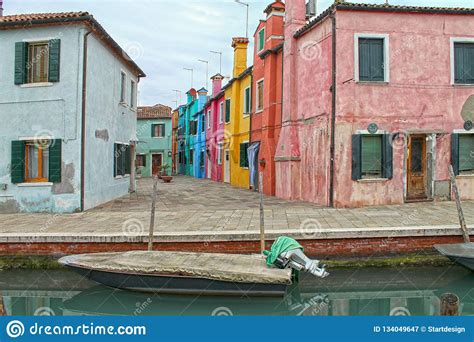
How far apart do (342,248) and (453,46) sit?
793 centimetres

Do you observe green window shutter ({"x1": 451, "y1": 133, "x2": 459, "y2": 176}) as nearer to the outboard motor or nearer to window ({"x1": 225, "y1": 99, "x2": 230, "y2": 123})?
the outboard motor

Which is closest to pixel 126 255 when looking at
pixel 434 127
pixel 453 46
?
pixel 434 127

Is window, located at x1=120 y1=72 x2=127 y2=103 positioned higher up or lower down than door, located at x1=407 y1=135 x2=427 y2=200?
higher up

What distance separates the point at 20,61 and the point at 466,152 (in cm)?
1332

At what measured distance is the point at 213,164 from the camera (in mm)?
27828

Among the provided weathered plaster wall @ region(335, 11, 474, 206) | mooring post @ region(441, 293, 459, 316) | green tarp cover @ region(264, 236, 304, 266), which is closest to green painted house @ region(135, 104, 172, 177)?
weathered plaster wall @ region(335, 11, 474, 206)

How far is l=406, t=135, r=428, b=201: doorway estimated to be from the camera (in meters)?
12.5

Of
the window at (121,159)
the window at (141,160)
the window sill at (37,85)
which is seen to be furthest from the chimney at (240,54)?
the window at (141,160)

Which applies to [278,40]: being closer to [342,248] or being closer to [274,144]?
[274,144]

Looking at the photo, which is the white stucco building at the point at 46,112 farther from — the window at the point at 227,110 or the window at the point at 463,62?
the window at the point at 227,110

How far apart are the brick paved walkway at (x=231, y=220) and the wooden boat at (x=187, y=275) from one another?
1250mm

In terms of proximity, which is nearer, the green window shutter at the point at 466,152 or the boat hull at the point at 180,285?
the boat hull at the point at 180,285

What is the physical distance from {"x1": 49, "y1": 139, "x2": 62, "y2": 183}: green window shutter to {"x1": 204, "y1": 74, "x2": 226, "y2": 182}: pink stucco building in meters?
13.7

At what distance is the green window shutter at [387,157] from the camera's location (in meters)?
12.0
